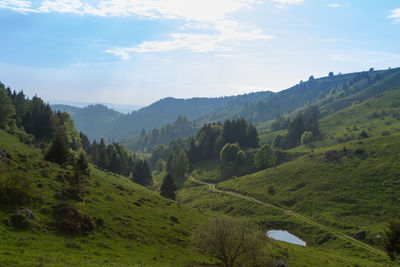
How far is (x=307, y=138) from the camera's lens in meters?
175

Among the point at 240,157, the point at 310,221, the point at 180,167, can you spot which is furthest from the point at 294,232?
the point at 180,167

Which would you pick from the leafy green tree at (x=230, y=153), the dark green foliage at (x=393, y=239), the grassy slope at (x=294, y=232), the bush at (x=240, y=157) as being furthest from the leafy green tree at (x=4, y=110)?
the dark green foliage at (x=393, y=239)

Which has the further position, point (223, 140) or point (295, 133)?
point (295, 133)

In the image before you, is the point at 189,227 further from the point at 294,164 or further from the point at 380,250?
the point at 294,164

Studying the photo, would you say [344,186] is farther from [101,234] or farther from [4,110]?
[4,110]

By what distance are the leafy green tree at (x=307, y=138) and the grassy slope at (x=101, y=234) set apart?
138m

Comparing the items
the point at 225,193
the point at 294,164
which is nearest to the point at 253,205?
the point at 225,193

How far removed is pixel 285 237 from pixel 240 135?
10952cm

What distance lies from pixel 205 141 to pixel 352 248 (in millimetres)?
125819

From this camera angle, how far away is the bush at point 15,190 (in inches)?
1245

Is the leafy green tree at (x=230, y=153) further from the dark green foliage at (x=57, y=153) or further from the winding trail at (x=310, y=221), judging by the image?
the dark green foliage at (x=57, y=153)

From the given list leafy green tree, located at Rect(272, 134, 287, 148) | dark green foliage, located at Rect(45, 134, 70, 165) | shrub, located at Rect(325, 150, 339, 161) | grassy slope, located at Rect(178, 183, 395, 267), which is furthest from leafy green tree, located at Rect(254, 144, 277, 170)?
dark green foliage, located at Rect(45, 134, 70, 165)

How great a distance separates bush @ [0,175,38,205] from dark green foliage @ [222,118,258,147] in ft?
488

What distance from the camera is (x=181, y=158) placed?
15362cm
